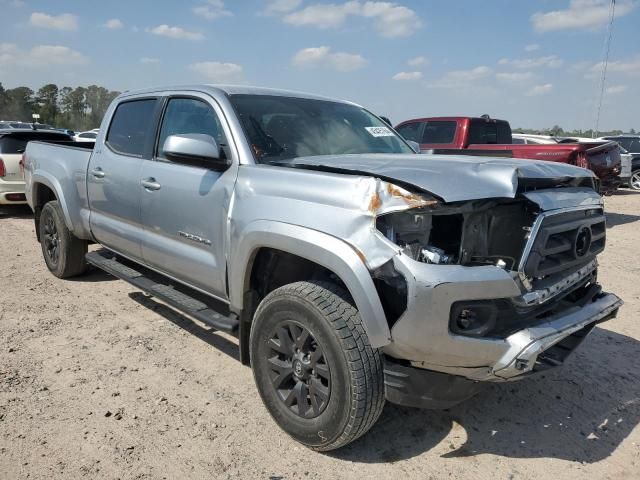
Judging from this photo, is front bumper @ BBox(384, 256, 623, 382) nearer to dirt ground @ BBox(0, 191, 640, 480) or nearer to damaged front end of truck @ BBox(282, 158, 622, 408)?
damaged front end of truck @ BBox(282, 158, 622, 408)

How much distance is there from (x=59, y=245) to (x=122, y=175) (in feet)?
5.97

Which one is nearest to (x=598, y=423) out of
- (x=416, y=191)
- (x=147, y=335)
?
(x=416, y=191)

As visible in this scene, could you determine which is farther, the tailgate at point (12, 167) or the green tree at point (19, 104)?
the green tree at point (19, 104)

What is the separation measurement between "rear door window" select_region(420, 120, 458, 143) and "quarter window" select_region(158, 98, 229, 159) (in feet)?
25.0

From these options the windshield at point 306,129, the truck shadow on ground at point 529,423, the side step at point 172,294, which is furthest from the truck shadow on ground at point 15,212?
the truck shadow on ground at point 529,423

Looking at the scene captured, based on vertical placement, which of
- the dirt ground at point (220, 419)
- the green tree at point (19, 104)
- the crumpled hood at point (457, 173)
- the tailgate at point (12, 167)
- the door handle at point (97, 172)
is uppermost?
the green tree at point (19, 104)

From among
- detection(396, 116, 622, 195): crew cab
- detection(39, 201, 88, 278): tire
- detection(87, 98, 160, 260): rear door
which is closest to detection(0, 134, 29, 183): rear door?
detection(39, 201, 88, 278): tire

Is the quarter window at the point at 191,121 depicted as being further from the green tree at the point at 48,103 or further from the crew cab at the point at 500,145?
the green tree at the point at 48,103

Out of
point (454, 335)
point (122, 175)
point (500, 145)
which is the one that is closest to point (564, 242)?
point (454, 335)

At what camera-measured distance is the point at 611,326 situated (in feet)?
15.0

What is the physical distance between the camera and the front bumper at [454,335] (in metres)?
2.18

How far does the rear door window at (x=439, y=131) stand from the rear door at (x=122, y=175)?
740 cm

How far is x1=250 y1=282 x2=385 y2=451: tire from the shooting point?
241 centimetres

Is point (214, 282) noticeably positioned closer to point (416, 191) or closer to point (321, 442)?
point (321, 442)
